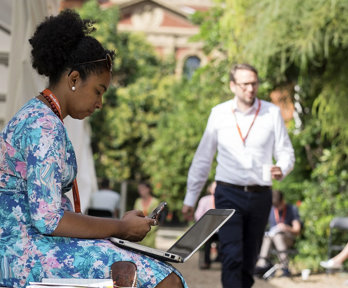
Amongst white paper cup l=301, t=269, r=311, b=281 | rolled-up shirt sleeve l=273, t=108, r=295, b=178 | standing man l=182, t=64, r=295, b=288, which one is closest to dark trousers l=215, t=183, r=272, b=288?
standing man l=182, t=64, r=295, b=288

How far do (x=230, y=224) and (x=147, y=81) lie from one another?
28.4 m

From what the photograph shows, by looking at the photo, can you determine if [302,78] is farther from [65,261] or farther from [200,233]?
[65,261]

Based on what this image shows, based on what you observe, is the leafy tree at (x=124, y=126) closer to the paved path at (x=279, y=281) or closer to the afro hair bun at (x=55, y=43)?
the paved path at (x=279, y=281)

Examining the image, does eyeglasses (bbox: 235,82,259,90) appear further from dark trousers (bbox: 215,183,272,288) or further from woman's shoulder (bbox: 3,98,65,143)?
woman's shoulder (bbox: 3,98,65,143)

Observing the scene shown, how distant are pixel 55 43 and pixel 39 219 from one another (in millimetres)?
807

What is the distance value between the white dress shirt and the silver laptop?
228cm

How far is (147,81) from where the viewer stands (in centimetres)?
3394

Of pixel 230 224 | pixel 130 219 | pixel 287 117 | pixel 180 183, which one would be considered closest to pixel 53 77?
pixel 130 219

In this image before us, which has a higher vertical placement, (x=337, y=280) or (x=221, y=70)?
(x=221, y=70)

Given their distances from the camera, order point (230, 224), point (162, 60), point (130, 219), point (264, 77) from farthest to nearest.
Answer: point (162, 60), point (264, 77), point (230, 224), point (130, 219)

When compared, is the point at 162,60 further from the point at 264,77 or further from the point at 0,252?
the point at 0,252

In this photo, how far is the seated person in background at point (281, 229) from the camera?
457 inches

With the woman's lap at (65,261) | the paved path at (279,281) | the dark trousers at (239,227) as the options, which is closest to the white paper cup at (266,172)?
the dark trousers at (239,227)

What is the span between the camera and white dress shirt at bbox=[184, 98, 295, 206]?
19.1ft
